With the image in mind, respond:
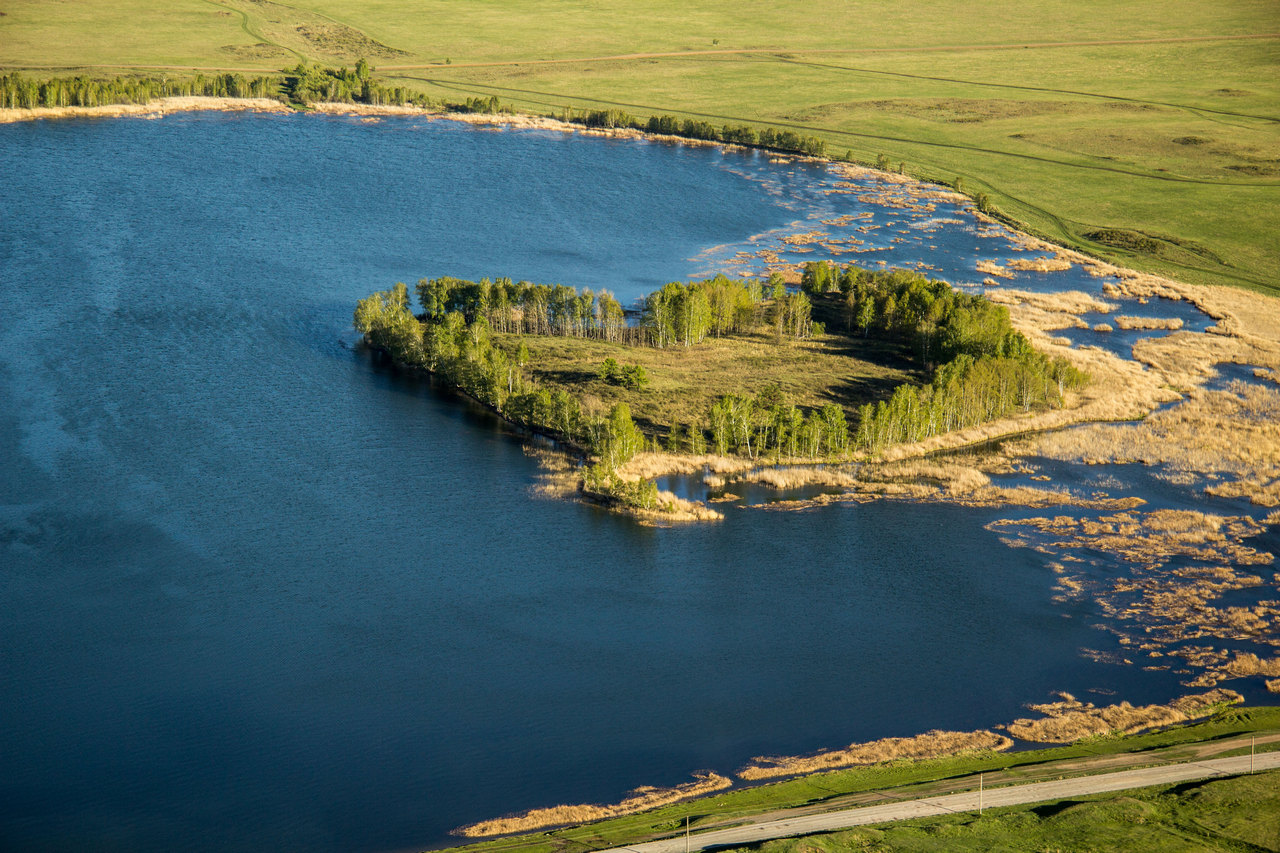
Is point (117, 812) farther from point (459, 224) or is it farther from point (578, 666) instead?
point (459, 224)

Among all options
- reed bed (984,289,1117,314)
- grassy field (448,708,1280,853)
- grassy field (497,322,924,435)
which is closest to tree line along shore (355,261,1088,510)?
grassy field (497,322,924,435)

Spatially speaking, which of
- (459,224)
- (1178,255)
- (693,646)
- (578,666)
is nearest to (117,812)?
(578,666)

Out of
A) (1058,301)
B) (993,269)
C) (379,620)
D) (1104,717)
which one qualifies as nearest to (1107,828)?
(1104,717)

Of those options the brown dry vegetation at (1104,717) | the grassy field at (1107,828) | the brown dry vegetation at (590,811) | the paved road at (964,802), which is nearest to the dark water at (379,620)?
the brown dry vegetation at (590,811)

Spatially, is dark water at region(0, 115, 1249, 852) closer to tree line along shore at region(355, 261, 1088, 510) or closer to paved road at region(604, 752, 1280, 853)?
tree line along shore at region(355, 261, 1088, 510)

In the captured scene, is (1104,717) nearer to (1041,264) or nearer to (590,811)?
(590,811)

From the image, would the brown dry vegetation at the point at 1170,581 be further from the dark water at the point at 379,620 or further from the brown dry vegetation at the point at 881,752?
the brown dry vegetation at the point at 881,752
